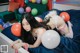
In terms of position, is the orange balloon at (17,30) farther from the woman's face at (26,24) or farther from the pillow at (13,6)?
the pillow at (13,6)

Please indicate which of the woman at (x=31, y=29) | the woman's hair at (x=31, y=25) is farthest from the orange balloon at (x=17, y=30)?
the woman at (x=31, y=29)

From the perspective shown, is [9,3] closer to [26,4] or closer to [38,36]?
[26,4]

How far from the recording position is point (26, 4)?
12.3 ft

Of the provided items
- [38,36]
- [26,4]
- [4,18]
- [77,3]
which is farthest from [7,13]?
[38,36]

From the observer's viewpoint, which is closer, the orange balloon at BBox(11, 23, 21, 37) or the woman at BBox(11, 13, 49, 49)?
the woman at BBox(11, 13, 49, 49)

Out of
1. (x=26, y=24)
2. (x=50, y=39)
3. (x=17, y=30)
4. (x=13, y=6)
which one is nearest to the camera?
(x=50, y=39)

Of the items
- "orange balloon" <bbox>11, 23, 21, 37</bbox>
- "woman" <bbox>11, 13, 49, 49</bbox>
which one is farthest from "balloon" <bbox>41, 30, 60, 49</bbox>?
"orange balloon" <bbox>11, 23, 21, 37</bbox>

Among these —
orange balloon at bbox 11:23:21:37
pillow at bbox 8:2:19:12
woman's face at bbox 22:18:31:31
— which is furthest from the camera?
pillow at bbox 8:2:19:12

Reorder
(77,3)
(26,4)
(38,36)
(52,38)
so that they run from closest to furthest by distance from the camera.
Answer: (52,38)
(38,36)
(77,3)
(26,4)

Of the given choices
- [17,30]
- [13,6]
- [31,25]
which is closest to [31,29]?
[31,25]

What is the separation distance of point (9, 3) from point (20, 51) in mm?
2601

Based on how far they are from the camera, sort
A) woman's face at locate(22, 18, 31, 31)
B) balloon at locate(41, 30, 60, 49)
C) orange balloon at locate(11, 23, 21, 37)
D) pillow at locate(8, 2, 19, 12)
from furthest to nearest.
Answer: pillow at locate(8, 2, 19, 12), orange balloon at locate(11, 23, 21, 37), woman's face at locate(22, 18, 31, 31), balloon at locate(41, 30, 60, 49)

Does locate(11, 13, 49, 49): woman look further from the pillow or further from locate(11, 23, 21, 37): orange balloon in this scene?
the pillow

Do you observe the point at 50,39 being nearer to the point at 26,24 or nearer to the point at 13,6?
the point at 26,24
